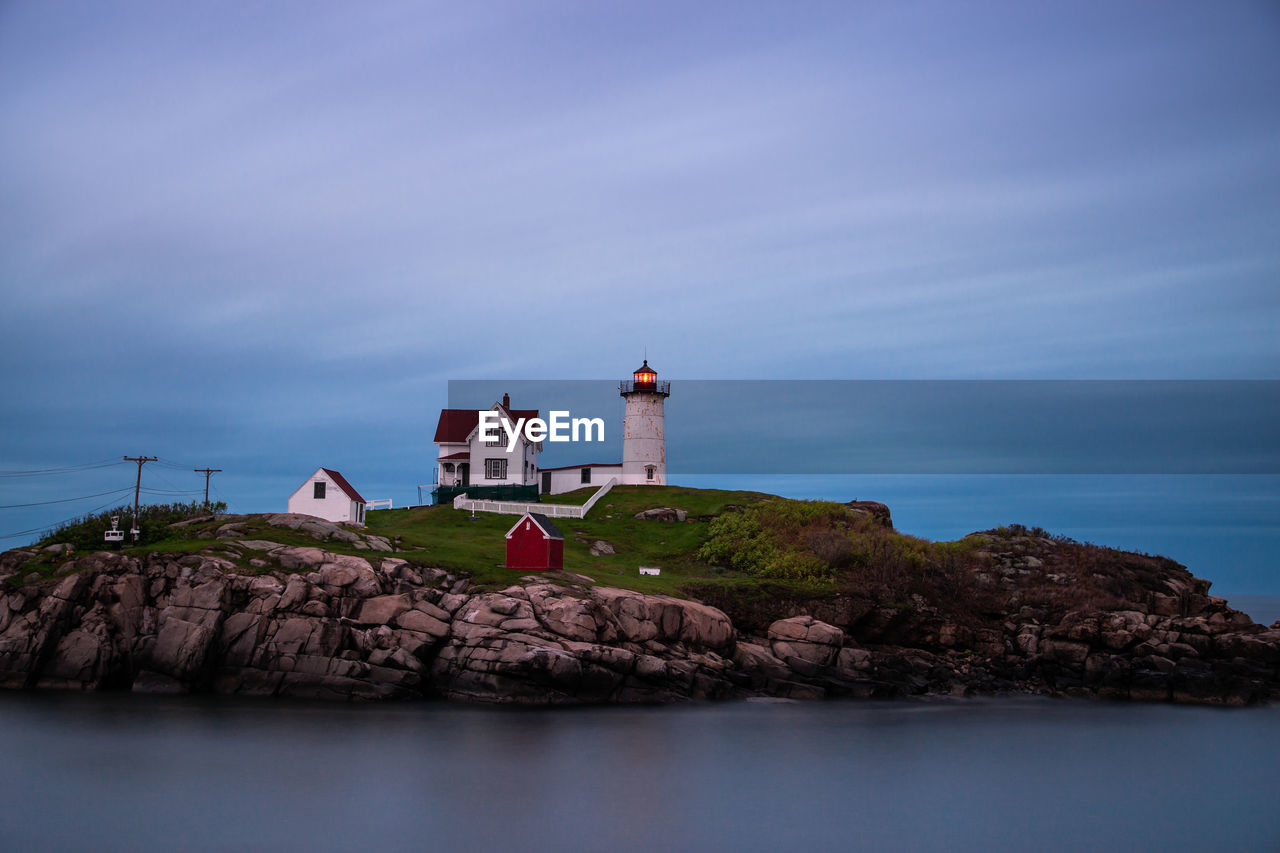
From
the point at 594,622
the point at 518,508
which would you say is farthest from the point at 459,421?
the point at 594,622

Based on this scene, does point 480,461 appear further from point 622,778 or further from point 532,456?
point 622,778

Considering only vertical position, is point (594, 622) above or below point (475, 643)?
above

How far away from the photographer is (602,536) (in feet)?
176

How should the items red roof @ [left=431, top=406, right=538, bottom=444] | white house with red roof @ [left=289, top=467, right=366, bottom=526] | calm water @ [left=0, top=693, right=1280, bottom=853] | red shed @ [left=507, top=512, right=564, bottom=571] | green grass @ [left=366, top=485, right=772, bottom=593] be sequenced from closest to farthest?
calm water @ [left=0, top=693, right=1280, bottom=853] < red shed @ [left=507, top=512, right=564, bottom=571] < green grass @ [left=366, top=485, right=772, bottom=593] < white house with red roof @ [left=289, top=467, right=366, bottom=526] < red roof @ [left=431, top=406, right=538, bottom=444]

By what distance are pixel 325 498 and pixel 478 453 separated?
14.7 m

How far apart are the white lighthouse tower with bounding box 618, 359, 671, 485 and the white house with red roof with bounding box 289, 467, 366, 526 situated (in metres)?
24.9

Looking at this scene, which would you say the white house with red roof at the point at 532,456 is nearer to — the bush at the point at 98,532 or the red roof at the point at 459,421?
the red roof at the point at 459,421

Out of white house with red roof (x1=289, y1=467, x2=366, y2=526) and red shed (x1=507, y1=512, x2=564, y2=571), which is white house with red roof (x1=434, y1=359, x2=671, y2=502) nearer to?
white house with red roof (x1=289, y1=467, x2=366, y2=526)

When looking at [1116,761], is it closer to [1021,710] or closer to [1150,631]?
[1021,710]

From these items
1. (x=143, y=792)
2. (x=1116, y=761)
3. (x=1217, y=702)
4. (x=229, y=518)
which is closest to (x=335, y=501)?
(x=229, y=518)

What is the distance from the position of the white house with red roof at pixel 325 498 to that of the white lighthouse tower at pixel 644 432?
24887 millimetres

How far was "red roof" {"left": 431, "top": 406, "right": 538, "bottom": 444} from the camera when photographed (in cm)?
6450

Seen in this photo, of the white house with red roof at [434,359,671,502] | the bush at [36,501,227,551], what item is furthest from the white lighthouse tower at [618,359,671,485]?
the bush at [36,501,227,551]

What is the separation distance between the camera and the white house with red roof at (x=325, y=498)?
49.5 metres
